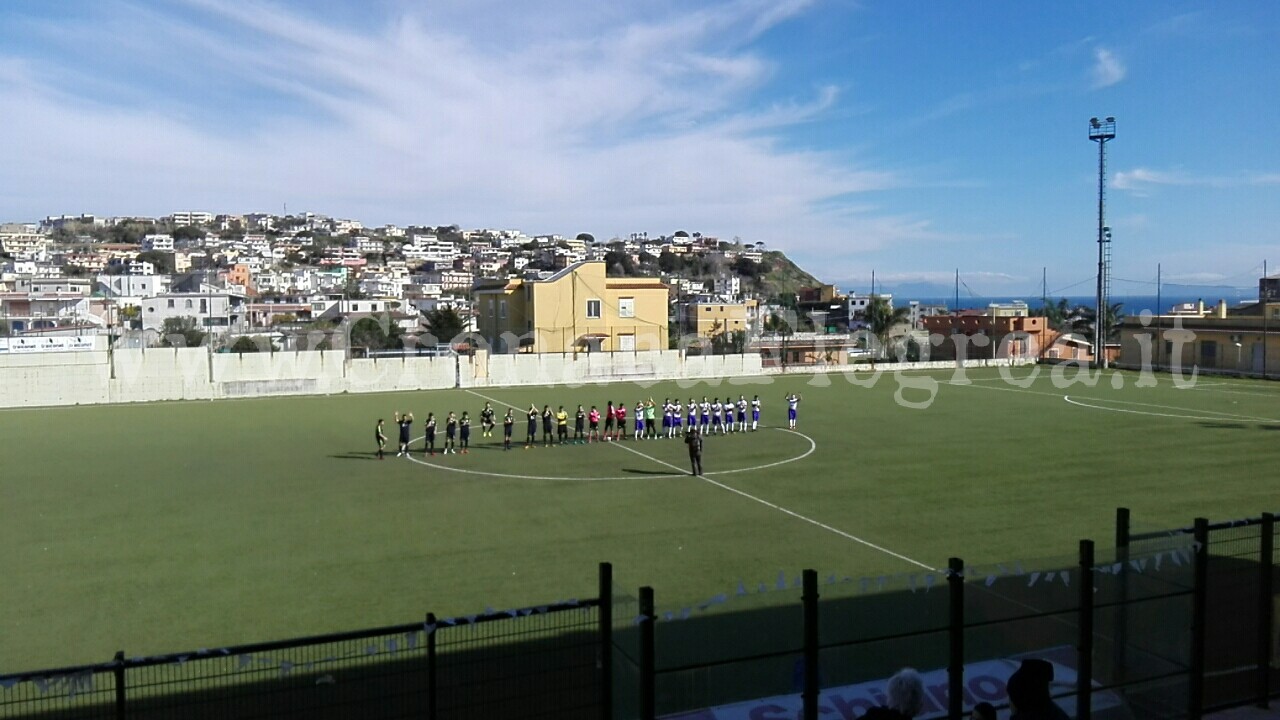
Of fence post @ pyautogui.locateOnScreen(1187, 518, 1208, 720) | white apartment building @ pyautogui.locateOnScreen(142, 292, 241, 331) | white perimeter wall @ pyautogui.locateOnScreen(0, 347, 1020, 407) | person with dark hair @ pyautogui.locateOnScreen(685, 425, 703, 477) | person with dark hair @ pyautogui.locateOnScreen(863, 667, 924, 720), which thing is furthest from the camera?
white apartment building @ pyautogui.locateOnScreen(142, 292, 241, 331)

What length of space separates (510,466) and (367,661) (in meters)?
16.0

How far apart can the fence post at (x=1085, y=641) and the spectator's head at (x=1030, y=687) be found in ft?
7.78

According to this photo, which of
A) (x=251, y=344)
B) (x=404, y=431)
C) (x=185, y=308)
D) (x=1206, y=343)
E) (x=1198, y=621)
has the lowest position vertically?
(x=404, y=431)

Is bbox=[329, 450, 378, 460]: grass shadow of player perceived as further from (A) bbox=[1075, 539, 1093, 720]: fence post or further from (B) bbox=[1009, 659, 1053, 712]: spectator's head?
(B) bbox=[1009, 659, 1053, 712]: spectator's head

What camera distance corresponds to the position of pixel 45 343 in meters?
43.9

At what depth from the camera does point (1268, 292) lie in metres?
80.9

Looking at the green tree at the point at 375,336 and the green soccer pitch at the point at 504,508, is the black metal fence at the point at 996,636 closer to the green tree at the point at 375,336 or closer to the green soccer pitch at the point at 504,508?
the green soccer pitch at the point at 504,508

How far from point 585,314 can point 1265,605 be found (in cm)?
5203

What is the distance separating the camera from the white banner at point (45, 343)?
42500 millimetres

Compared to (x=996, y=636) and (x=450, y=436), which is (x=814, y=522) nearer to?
(x=996, y=636)

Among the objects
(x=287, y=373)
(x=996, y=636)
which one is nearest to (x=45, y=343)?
(x=287, y=373)

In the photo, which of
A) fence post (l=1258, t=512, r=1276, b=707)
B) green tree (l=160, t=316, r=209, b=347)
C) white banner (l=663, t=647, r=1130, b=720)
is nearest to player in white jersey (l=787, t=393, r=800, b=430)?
fence post (l=1258, t=512, r=1276, b=707)

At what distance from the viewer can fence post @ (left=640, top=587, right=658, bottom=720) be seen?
5980 mm

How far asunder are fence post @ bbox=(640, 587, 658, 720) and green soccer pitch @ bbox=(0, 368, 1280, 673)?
22.4ft
